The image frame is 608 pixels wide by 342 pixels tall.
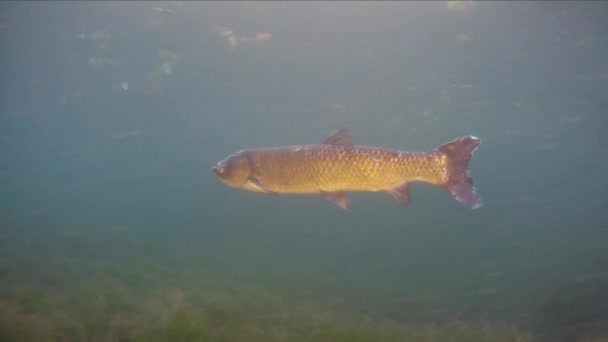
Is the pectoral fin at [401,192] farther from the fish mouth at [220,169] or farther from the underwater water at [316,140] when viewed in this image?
the underwater water at [316,140]

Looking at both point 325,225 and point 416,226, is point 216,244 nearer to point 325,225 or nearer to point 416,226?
point 325,225

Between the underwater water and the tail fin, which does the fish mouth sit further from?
the tail fin

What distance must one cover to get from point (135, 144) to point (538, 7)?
1647 inches

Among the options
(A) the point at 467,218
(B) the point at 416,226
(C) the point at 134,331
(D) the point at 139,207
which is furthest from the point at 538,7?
(D) the point at 139,207

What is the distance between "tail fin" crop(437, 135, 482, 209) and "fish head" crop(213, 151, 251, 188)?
261 cm

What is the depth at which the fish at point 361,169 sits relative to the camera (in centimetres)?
604

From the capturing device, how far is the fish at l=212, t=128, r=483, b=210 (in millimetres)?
6044

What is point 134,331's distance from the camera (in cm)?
738

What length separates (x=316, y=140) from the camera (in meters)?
43.2

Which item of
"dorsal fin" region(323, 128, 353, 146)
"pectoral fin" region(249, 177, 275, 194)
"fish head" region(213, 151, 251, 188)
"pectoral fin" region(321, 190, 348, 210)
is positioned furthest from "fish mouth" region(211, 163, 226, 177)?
"dorsal fin" region(323, 128, 353, 146)

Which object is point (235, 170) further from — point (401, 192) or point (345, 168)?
point (401, 192)

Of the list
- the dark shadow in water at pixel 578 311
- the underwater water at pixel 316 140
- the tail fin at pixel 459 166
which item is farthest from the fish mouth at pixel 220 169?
the dark shadow in water at pixel 578 311

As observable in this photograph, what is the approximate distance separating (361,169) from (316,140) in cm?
3722

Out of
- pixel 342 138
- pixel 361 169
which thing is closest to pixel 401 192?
pixel 361 169
